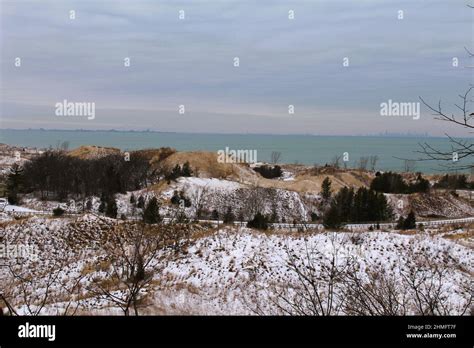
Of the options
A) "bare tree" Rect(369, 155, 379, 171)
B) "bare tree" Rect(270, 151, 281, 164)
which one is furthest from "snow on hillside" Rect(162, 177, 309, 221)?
"bare tree" Rect(270, 151, 281, 164)

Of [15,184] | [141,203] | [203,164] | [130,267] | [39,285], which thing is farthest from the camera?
[203,164]

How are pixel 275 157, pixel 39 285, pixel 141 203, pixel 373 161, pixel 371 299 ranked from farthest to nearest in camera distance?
pixel 275 157 < pixel 373 161 < pixel 141 203 < pixel 39 285 < pixel 371 299

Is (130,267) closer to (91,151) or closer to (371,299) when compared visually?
(371,299)

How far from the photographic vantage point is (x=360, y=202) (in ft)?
117

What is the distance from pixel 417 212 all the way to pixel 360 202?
37.7ft

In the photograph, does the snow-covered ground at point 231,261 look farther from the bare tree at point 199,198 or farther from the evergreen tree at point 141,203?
the bare tree at point 199,198

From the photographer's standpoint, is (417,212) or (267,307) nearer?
(267,307)

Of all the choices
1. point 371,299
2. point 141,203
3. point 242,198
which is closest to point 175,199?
point 141,203

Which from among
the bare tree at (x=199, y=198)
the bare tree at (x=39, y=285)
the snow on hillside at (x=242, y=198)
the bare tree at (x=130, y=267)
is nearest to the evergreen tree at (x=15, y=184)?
the snow on hillside at (x=242, y=198)

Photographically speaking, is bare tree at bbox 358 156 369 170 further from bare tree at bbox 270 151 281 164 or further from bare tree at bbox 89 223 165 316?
bare tree at bbox 89 223 165 316
